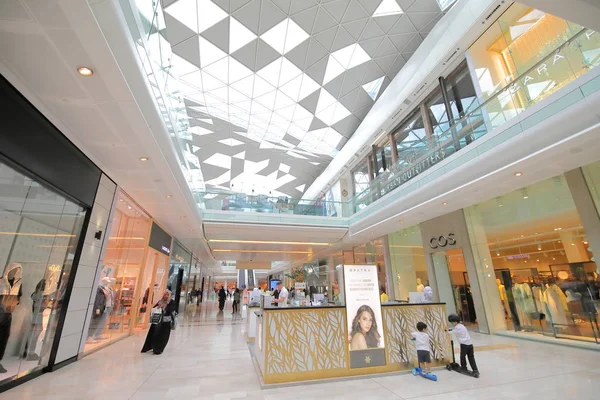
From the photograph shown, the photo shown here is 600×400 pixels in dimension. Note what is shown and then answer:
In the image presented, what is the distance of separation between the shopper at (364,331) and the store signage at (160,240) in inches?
323

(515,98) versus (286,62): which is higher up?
(286,62)

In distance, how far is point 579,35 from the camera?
17.1 feet

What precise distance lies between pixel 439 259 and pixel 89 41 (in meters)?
11.9

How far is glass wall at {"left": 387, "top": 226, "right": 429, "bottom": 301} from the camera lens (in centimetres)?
1195

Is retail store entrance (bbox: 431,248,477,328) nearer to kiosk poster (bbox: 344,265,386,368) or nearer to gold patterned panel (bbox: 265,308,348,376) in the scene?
kiosk poster (bbox: 344,265,386,368)

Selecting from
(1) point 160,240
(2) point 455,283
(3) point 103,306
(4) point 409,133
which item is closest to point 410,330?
(2) point 455,283

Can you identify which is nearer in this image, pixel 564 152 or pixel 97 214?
pixel 564 152

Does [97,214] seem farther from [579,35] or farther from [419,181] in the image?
[579,35]

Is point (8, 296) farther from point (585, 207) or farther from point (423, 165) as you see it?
point (585, 207)

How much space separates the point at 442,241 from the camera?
1030 cm

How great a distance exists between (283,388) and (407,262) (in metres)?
10.2

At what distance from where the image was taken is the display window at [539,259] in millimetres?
6758

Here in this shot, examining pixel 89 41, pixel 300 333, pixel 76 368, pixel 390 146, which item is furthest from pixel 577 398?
pixel 390 146

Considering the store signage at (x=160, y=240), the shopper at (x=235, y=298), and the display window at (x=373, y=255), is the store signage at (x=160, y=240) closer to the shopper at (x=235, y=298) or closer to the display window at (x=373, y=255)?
the shopper at (x=235, y=298)
